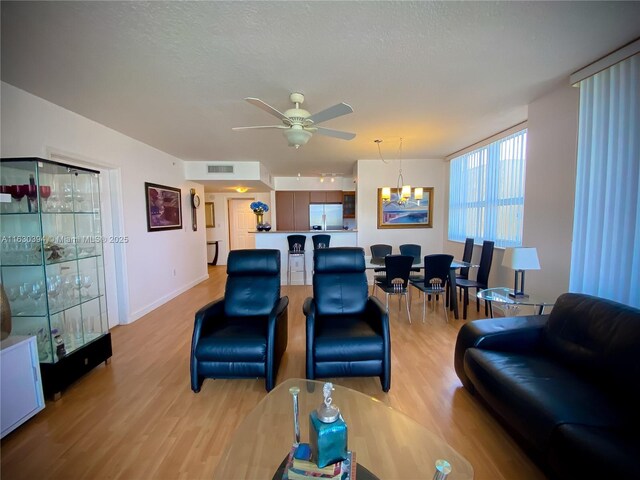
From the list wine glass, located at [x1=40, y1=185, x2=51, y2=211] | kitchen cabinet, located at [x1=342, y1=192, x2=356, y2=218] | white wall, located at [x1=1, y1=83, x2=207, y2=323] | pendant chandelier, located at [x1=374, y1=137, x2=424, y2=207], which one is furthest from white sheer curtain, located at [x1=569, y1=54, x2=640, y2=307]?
kitchen cabinet, located at [x1=342, y1=192, x2=356, y2=218]

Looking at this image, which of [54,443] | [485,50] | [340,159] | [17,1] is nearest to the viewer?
[17,1]

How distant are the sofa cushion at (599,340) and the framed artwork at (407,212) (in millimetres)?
3676

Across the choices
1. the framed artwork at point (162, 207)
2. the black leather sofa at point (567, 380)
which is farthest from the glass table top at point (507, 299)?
the framed artwork at point (162, 207)

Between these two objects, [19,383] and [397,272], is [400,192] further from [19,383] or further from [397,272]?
[19,383]

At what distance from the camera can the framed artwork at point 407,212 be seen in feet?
18.4

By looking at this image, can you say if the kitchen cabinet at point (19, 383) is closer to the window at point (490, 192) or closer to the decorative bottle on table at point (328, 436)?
the decorative bottle on table at point (328, 436)

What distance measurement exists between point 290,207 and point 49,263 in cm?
583

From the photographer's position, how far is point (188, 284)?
545cm

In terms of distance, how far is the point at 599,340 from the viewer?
1680mm

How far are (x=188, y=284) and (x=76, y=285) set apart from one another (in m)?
3.04

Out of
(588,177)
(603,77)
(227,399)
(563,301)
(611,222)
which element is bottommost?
(227,399)

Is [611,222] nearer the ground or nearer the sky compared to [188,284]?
nearer the sky

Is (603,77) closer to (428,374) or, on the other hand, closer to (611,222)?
(611,222)

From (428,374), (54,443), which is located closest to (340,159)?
(428,374)
